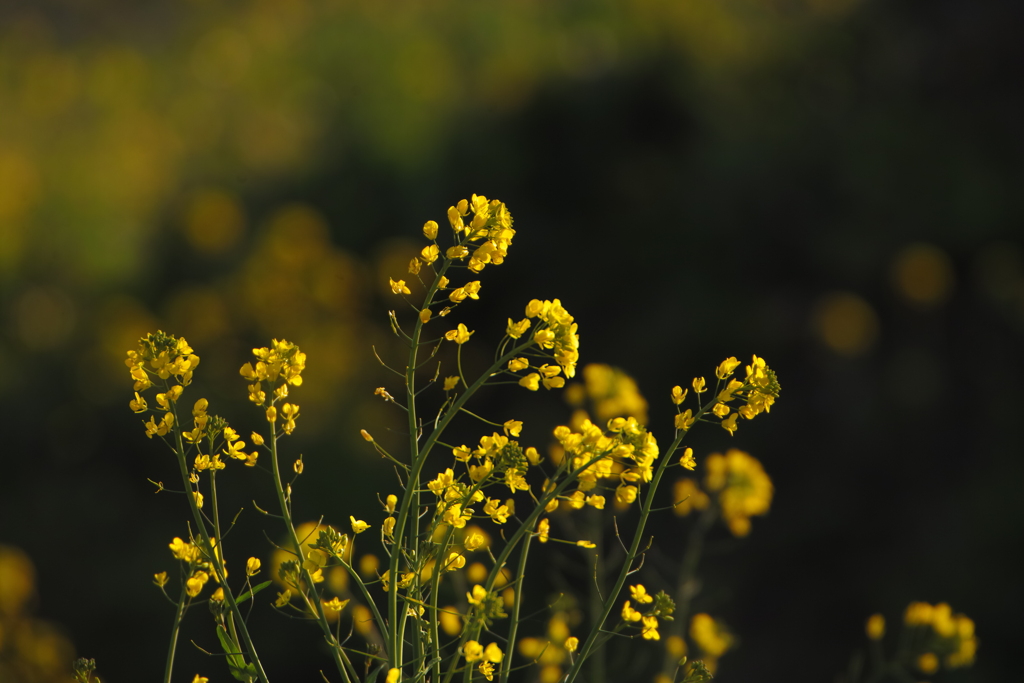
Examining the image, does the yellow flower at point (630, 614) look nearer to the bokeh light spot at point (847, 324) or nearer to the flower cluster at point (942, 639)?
the flower cluster at point (942, 639)

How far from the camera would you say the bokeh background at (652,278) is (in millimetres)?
4238

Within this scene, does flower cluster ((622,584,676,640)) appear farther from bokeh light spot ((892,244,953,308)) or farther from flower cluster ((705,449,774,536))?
bokeh light spot ((892,244,953,308))

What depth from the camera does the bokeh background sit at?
13.9 feet

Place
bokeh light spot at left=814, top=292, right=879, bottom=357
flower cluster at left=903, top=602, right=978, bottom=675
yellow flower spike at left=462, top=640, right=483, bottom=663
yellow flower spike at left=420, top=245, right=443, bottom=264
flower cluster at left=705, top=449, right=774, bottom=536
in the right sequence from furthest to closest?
1. bokeh light spot at left=814, top=292, right=879, bottom=357
2. flower cluster at left=705, top=449, right=774, bottom=536
3. flower cluster at left=903, top=602, right=978, bottom=675
4. yellow flower spike at left=420, top=245, right=443, bottom=264
5. yellow flower spike at left=462, top=640, right=483, bottom=663

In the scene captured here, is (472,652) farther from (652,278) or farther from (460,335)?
(652,278)

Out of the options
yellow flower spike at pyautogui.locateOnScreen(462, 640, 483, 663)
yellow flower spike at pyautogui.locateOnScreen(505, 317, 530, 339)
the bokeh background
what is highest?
yellow flower spike at pyautogui.locateOnScreen(505, 317, 530, 339)

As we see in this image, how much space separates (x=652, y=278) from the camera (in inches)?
214

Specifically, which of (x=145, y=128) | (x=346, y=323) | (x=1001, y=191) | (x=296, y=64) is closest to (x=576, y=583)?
(x=346, y=323)

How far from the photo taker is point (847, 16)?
638cm

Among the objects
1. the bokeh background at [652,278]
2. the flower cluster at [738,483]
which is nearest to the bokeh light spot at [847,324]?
the bokeh background at [652,278]

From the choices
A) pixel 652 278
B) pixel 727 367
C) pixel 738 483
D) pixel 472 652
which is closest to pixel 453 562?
pixel 472 652

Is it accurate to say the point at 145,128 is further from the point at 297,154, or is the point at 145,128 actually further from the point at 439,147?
the point at 439,147

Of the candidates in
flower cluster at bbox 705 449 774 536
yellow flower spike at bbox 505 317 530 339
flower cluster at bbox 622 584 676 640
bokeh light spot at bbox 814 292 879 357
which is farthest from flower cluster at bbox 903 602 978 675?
bokeh light spot at bbox 814 292 879 357

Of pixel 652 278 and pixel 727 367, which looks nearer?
pixel 727 367
